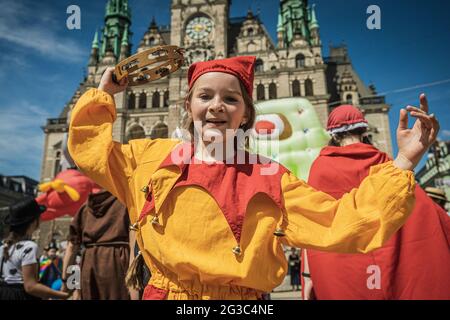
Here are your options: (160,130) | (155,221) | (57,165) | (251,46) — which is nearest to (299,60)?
(251,46)

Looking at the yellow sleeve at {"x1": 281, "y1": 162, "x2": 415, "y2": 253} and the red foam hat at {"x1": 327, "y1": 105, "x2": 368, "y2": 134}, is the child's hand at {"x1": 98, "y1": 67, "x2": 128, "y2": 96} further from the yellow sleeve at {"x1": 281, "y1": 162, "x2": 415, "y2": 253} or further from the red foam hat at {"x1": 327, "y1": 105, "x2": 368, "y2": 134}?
the red foam hat at {"x1": 327, "y1": 105, "x2": 368, "y2": 134}

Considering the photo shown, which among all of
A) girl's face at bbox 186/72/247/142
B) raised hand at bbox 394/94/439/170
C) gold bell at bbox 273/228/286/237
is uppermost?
girl's face at bbox 186/72/247/142

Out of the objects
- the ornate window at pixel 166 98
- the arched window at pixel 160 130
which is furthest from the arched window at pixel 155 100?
the arched window at pixel 160 130

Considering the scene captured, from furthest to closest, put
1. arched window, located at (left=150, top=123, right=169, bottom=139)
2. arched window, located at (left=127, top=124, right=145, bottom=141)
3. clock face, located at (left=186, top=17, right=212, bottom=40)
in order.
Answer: clock face, located at (left=186, top=17, right=212, bottom=40) → arched window, located at (left=127, top=124, right=145, bottom=141) → arched window, located at (left=150, top=123, right=169, bottom=139)

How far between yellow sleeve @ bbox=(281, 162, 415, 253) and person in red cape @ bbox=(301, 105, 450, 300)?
49.8 inches

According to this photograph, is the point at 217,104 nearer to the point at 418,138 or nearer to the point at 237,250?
the point at 237,250

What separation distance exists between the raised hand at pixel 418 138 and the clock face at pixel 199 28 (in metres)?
26.9

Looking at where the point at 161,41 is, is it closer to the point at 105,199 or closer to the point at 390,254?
the point at 105,199

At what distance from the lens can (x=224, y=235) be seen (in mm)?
1274

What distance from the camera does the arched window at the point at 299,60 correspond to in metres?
25.0

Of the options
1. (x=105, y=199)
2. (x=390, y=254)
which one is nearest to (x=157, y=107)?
(x=105, y=199)

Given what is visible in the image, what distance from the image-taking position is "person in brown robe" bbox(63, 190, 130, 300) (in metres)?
3.53

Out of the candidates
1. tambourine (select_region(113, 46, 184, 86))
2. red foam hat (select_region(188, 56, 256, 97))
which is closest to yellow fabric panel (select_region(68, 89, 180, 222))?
tambourine (select_region(113, 46, 184, 86))

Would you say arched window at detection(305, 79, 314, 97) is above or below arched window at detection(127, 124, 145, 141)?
above
